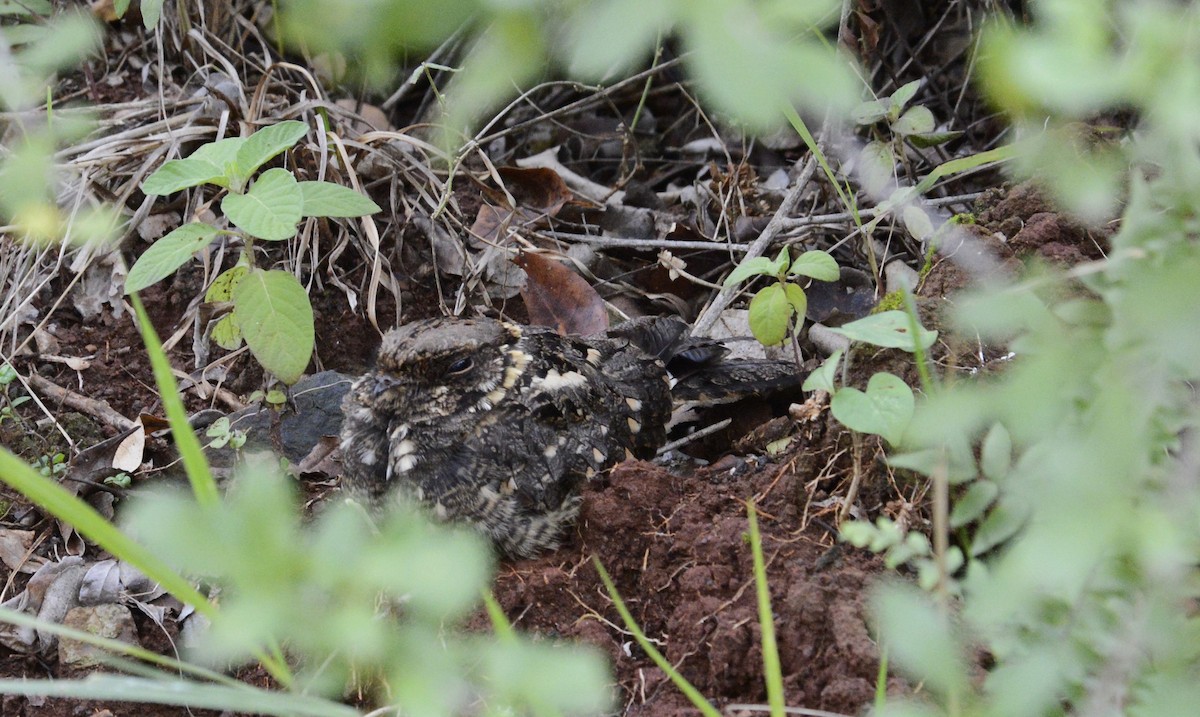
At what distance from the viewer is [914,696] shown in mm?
1562

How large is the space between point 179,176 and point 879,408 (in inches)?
66.5

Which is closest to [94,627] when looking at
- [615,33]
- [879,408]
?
[879,408]

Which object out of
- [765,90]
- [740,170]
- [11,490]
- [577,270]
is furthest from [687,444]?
[765,90]

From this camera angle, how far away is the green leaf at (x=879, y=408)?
5.65 ft

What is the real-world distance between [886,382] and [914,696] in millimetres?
542

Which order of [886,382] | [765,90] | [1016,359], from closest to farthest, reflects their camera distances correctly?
[765,90] < [886,382] < [1016,359]

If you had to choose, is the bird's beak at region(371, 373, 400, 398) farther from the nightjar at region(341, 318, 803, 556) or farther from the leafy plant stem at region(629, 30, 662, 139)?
the leafy plant stem at region(629, 30, 662, 139)

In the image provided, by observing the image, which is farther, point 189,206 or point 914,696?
point 189,206

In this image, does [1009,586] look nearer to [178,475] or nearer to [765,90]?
[765,90]

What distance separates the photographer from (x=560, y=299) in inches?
129

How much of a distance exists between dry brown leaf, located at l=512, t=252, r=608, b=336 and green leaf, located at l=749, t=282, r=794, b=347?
35.6 inches

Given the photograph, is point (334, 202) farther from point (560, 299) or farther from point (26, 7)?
point (26, 7)

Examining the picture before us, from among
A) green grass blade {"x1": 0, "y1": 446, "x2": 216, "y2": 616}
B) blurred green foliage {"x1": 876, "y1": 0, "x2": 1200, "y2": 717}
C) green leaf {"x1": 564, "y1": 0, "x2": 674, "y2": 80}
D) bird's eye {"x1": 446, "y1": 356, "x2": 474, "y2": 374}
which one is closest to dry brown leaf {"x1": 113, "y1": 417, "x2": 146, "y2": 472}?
bird's eye {"x1": 446, "y1": 356, "x2": 474, "y2": 374}

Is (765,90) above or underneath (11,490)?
above
